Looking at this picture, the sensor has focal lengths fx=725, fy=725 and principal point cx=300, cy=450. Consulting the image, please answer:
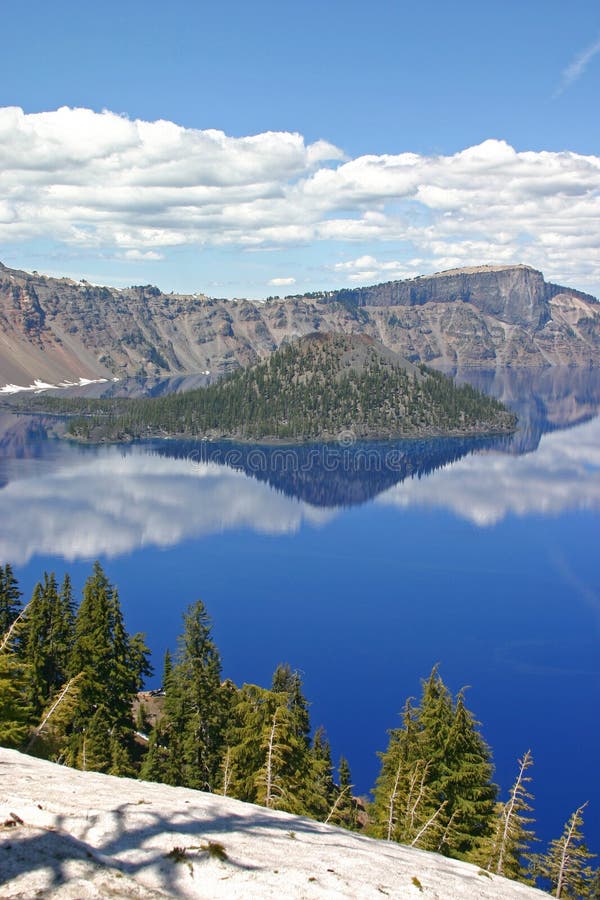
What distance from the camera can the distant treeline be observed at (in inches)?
1053

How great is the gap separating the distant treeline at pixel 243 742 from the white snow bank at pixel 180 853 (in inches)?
337

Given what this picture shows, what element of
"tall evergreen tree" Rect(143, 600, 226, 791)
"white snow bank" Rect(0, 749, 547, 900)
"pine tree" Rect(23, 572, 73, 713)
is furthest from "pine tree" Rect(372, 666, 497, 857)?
"pine tree" Rect(23, 572, 73, 713)

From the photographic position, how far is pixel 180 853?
11.7 metres

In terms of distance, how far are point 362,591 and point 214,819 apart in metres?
94.4

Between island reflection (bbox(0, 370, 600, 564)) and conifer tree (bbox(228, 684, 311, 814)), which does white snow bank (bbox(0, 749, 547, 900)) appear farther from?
island reflection (bbox(0, 370, 600, 564))

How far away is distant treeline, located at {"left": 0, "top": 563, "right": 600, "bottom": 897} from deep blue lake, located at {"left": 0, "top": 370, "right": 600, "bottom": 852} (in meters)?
11.0

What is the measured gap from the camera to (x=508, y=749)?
6488cm

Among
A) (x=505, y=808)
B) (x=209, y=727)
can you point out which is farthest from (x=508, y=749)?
(x=505, y=808)

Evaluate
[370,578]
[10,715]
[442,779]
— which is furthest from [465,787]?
[370,578]

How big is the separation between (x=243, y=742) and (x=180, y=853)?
23534 millimetres

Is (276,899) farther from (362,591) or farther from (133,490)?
(133,490)

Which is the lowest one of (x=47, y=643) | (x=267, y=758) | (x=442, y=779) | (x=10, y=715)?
(x=47, y=643)

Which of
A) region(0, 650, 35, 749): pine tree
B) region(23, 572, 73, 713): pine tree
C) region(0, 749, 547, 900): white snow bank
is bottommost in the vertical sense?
region(23, 572, 73, 713): pine tree

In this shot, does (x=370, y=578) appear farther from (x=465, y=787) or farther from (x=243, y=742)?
(x=243, y=742)
